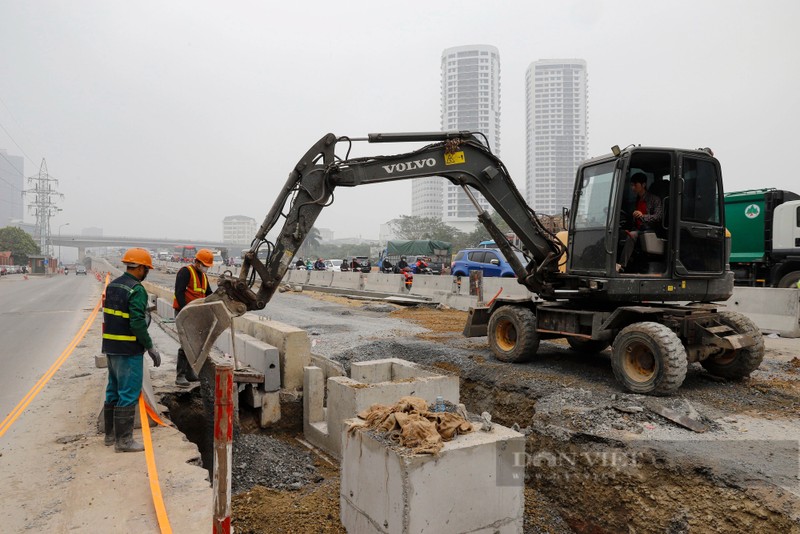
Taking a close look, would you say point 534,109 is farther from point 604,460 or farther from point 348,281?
point 604,460

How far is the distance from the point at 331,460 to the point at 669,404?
13.1 ft

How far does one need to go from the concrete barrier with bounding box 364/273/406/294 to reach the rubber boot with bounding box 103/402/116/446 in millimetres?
15460

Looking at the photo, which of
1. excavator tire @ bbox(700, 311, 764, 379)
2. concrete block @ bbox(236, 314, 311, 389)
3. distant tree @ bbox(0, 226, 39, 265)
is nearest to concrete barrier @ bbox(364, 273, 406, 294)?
concrete block @ bbox(236, 314, 311, 389)

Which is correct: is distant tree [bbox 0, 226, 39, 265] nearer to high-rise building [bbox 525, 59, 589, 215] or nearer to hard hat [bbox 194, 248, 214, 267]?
hard hat [bbox 194, 248, 214, 267]

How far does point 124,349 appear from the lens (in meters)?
4.84

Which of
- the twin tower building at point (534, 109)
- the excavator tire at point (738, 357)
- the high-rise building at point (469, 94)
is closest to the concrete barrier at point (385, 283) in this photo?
the excavator tire at point (738, 357)

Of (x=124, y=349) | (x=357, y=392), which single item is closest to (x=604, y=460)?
(x=357, y=392)

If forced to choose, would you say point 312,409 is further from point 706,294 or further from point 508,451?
point 706,294

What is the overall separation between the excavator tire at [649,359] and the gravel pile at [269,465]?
154 inches

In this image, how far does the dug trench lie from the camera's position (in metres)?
4.18

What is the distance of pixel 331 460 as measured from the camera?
6.22 m

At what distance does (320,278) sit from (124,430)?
21963 mm

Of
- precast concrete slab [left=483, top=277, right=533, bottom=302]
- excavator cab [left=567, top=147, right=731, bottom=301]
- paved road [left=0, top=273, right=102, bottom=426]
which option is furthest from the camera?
precast concrete slab [left=483, top=277, right=533, bottom=302]

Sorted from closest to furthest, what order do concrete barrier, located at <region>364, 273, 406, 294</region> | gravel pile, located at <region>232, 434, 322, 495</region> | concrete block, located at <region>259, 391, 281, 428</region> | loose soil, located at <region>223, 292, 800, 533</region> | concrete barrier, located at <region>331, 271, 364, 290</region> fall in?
1. loose soil, located at <region>223, 292, 800, 533</region>
2. gravel pile, located at <region>232, 434, 322, 495</region>
3. concrete block, located at <region>259, 391, 281, 428</region>
4. concrete barrier, located at <region>364, 273, 406, 294</region>
5. concrete barrier, located at <region>331, 271, 364, 290</region>
